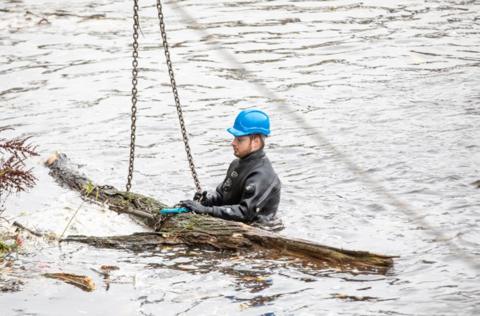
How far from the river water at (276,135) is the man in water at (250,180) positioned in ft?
2.25

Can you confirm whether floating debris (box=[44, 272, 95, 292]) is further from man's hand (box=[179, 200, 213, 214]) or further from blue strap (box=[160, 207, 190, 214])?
man's hand (box=[179, 200, 213, 214])

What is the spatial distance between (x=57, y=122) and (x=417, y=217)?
8.17m

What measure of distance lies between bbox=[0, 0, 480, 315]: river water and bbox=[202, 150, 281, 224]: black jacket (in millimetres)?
639

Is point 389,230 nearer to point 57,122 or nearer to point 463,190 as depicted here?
point 463,190

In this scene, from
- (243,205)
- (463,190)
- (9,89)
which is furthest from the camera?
(9,89)

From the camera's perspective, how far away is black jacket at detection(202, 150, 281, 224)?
942 centimetres

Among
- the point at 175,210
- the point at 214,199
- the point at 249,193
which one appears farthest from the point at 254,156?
the point at 175,210

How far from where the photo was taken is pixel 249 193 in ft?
31.2

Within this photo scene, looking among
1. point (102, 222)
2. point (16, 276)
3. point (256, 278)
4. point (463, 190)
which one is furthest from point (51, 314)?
point (463, 190)

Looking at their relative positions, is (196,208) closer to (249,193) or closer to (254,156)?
(249,193)

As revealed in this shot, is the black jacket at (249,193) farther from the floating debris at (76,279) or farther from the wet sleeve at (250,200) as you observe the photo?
the floating debris at (76,279)

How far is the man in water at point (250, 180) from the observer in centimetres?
948

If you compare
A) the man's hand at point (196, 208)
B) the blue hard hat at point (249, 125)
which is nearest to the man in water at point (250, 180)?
the blue hard hat at point (249, 125)

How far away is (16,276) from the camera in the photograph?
7848mm
